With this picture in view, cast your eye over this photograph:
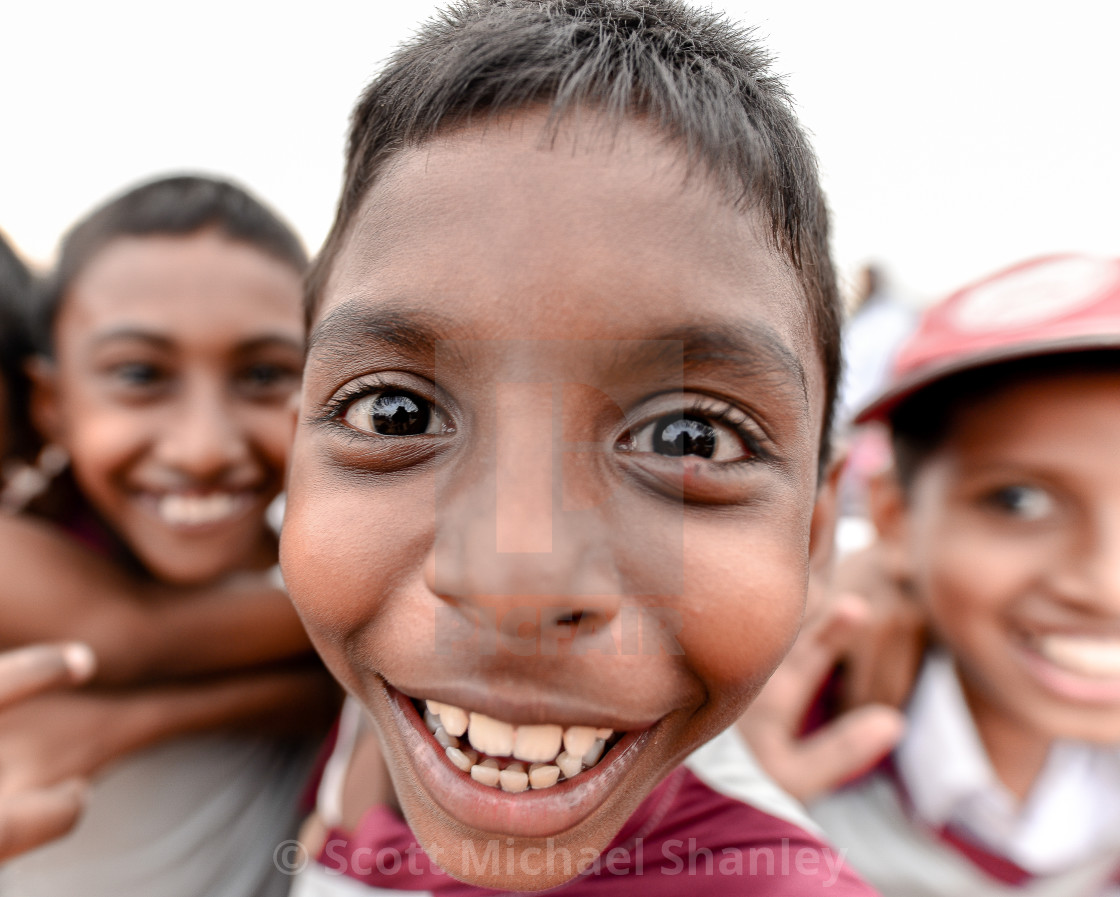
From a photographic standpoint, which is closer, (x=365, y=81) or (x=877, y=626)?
(x=365, y=81)

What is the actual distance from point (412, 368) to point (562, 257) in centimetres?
17

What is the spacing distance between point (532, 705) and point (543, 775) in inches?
4.5

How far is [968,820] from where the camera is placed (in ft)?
4.30

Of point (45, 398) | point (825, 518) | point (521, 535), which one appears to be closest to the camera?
point (521, 535)

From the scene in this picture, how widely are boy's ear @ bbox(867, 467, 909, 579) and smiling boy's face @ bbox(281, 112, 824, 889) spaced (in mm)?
710

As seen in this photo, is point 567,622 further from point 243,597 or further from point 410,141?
point 243,597

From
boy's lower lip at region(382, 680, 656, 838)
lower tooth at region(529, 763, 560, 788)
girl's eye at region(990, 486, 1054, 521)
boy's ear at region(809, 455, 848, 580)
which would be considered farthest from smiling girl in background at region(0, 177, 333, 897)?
girl's eye at region(990, 486, 1054, 521)

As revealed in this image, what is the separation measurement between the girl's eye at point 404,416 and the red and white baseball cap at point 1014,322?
2.76 feet

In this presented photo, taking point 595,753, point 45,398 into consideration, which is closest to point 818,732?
point 595,753

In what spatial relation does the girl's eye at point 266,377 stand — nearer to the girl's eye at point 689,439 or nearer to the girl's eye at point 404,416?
the girl's eye at point 404,416

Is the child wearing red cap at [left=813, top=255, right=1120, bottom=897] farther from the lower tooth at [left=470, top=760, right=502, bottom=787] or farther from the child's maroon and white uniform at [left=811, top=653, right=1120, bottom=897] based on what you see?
the lower tooth at [left=470, top=760, right=502, bottom=787]

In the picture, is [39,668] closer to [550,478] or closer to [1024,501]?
A: [550,478]

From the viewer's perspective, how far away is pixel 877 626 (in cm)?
134

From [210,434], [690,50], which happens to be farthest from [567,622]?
[210,434]
